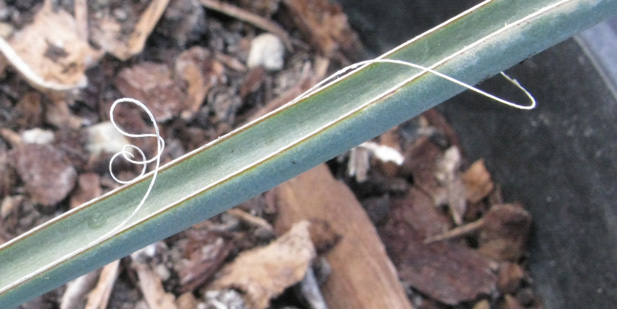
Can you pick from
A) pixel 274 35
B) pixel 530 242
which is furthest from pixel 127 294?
pixel 530 242

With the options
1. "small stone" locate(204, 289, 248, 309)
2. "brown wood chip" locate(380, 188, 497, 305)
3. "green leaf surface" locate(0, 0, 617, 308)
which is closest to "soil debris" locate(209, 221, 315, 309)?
"small stone" locate(204, 289, 248, 309)

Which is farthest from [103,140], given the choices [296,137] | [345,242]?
[296,137]

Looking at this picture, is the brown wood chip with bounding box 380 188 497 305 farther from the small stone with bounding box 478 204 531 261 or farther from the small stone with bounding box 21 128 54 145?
the small stone with bounding box 21 128 54 145

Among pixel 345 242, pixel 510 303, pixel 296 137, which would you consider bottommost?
pixel 510 303

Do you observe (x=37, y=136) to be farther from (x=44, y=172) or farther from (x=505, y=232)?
(x=505, y=232)

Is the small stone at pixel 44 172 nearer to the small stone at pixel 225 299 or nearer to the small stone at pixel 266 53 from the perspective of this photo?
the small stone at pixel 225 299

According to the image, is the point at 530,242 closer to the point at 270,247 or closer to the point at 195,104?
the point at 270,247
